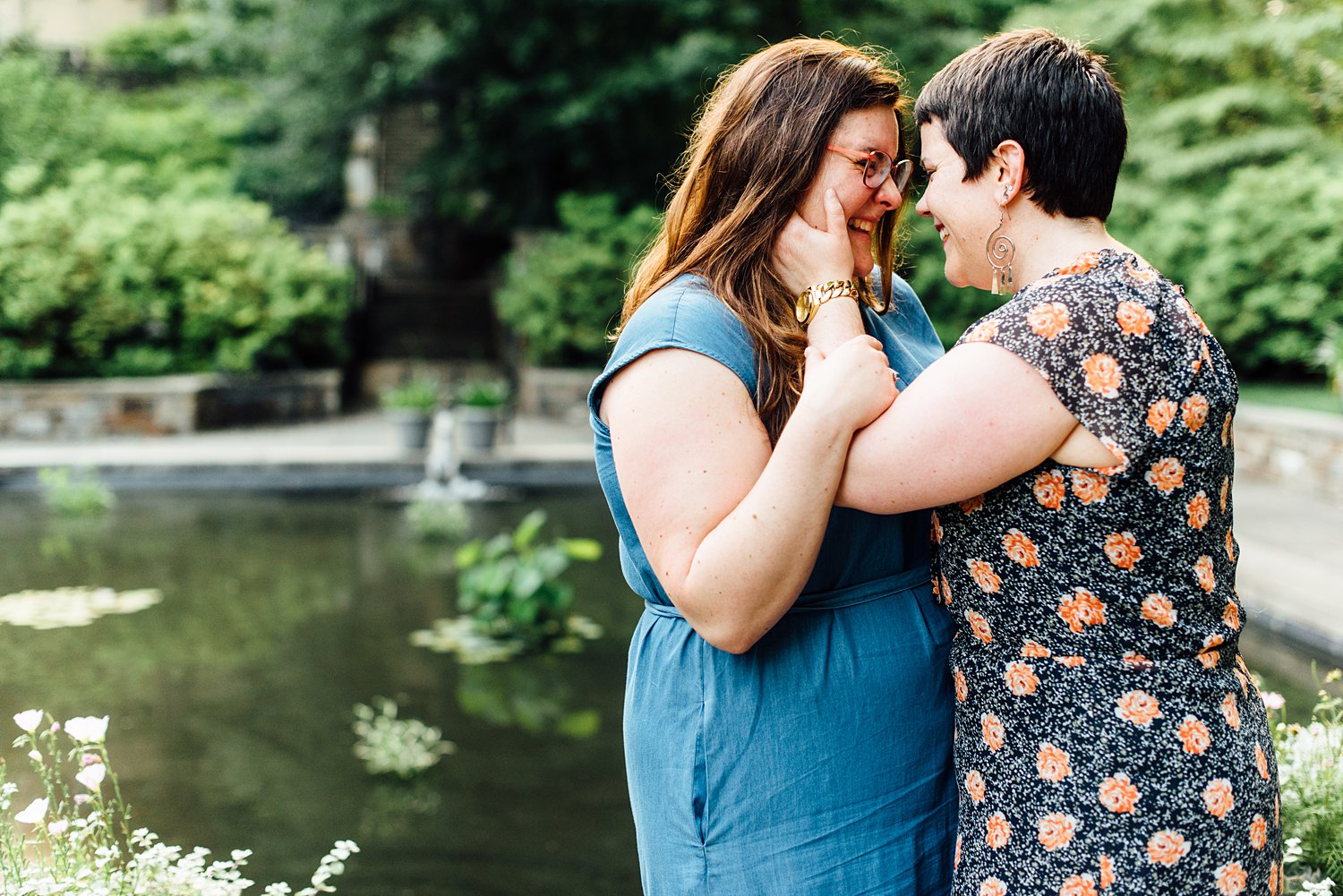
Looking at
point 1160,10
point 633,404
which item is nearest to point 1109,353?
point 633,404

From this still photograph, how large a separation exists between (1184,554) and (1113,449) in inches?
6.3

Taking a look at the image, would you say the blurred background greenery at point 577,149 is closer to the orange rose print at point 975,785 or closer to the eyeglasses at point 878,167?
the eyeglasses at point 878,167

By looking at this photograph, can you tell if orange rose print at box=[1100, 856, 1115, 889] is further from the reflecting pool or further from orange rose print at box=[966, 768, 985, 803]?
the reflecting pool

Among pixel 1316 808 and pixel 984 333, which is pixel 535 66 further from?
pixel 984 333

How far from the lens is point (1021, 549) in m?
1.33

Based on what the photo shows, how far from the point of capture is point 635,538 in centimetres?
154

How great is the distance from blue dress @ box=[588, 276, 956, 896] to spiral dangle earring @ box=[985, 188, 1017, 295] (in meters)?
0.32

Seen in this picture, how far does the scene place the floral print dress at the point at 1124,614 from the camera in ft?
4.14

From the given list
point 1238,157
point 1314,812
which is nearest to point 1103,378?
point 1314,812

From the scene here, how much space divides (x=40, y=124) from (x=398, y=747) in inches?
608

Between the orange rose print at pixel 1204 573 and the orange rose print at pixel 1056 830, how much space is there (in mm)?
301

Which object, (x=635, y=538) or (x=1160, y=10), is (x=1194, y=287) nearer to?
(x=1160, y=10)

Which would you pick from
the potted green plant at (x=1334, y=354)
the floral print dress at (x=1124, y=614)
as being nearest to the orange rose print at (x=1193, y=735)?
the floral print dress at (x=1124, y=614)

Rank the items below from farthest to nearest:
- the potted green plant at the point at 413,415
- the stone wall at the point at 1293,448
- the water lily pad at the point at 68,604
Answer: the potted green plant at the point at 413,415 < the stone wall at the point at 1293,448 < the water lily pad at the point at 68,604
